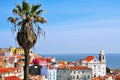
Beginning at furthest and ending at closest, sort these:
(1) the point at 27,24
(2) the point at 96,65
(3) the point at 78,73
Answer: (2) the point at 96,65 < (3) the point at 78,73 < (1) the point at 27,24

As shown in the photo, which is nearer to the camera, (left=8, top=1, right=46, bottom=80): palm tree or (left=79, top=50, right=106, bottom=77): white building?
(left=8, top=1, right=46, bottom=80): palm tree

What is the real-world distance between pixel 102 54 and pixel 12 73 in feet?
162

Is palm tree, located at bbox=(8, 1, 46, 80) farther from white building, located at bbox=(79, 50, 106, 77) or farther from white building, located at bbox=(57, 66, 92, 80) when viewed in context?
white building, located at bbox=(79, 50, 106, 77)

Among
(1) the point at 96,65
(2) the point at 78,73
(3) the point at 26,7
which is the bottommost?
(2) the point at 78,73

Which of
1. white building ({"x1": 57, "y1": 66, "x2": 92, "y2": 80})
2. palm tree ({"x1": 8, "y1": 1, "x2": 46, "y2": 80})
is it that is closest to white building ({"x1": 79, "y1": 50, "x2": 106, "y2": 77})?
white building ({"x1": 57, "y1": 66, "x2": 92, "y2": 80})

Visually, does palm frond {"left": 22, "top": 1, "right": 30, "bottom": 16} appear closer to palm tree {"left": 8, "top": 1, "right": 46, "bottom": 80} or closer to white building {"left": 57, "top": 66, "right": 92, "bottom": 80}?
palm tree {"left": 8, "top": 1, "right": 46, "bottom": 80}

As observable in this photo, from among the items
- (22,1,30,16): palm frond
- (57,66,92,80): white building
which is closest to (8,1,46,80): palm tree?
(22,1,30,16): palm frond

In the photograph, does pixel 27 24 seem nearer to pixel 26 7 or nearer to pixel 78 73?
pixel 26 7

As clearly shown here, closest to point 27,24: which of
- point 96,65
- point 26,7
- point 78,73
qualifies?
point 26,7

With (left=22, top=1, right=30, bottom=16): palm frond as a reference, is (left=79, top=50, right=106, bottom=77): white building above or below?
below

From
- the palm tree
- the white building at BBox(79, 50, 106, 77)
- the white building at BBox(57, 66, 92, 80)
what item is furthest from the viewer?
the white building at BBox(79, 50, 106, 77)

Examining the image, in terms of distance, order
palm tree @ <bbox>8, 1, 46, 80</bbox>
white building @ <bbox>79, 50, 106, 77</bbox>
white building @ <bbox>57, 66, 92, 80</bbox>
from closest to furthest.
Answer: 1. palm tree @ <bbox>8, 1, 46, 80</bbox>
2. white building @ <bbox>57, 66, 92, 80</bbox>
3. white building @ <bbox>79, 50, 106, 77</bbox>

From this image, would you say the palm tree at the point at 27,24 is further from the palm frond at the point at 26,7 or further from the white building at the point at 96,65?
the white building at the point at 96,65

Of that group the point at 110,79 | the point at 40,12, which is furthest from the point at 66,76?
the point at 40,12
